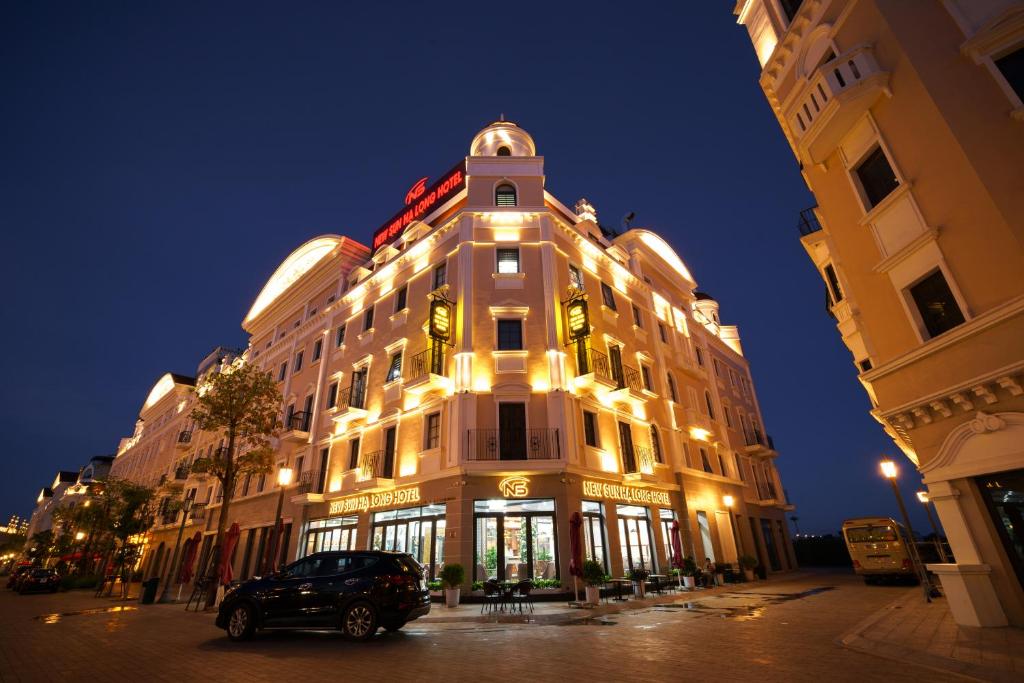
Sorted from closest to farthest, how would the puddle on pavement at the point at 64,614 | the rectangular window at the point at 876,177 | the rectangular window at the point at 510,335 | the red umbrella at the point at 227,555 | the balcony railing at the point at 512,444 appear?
the rectangular window at the point at 876,177 → the puddle on pavement at the point at 64,614 → the balcony railing at the point at 512,444 → the red umbrella at the point at 227,555 → the rectangular window at the point at 510,335

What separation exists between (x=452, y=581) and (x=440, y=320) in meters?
9.87

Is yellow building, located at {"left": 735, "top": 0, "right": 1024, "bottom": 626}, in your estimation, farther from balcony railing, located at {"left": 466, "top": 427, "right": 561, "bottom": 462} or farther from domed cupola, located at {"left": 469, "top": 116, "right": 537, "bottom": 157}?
domed cupola, located at {"left": 469, "top": 116, "right": 537, "bottom": 157}

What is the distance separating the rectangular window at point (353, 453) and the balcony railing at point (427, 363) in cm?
523

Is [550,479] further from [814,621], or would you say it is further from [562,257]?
[562,257]

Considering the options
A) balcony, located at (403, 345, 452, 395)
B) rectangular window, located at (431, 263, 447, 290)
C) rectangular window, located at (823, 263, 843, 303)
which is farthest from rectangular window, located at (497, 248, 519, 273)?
rectangular window, located at (823, 263, 843, 303)

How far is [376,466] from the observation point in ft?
66.9

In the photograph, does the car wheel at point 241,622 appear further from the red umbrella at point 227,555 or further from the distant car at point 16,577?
the distant car at point 16,577

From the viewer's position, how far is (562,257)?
22062mm

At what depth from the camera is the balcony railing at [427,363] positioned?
19172mm

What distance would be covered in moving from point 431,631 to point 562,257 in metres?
16.1

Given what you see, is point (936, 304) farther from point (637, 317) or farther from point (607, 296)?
point (637, 317)

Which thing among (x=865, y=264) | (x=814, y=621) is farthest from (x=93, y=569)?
(x=865, y=264)

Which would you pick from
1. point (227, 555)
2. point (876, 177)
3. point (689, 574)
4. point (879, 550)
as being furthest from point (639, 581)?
point (227, 555)

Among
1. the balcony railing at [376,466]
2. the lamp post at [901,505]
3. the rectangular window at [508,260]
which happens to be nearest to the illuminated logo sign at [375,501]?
the balcony railing at [376,466]
